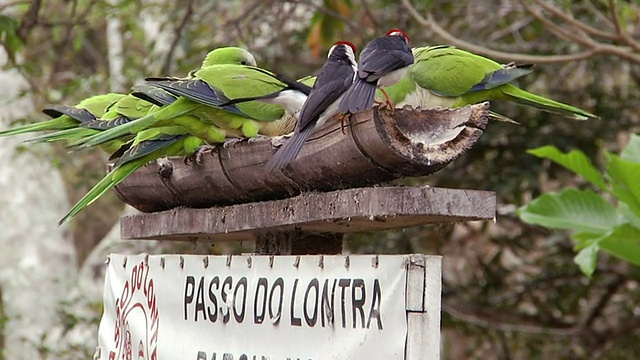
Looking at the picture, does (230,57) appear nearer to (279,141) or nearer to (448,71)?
(448,71)

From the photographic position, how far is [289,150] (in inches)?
84.1

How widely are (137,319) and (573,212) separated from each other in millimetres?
2544

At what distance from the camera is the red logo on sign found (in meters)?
2.77

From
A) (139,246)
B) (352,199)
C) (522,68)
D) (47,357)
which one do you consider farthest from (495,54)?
(47,357)

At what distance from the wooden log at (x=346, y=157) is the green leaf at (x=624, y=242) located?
7.61 feet

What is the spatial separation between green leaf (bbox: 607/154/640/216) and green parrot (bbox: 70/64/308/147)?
182 cm

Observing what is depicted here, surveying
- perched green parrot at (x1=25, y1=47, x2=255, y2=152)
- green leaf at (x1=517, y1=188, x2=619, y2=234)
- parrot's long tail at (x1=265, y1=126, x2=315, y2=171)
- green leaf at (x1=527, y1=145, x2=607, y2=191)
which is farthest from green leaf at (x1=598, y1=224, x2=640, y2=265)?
parrot's long tail at (x1=265, y1=126, x2=315, y2=171)

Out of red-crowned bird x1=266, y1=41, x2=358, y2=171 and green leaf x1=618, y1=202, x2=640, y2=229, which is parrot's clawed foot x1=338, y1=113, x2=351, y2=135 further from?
green leaf x1=618, y1=202, x2=640, y2=229

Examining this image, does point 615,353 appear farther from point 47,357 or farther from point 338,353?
point 338,353

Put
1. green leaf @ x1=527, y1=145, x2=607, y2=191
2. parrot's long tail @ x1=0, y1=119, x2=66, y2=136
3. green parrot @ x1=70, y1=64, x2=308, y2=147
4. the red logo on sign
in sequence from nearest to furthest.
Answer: green parrot @ x1=70, y1=64, x2=308, y2=147 < the red logo on sign < parrot's long tail @ x1=0, y1=119, x2=66, y2=136 < green leaf @ x1=527, y1=145, x2=607, y2=191

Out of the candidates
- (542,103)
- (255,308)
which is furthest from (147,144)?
(542,103)

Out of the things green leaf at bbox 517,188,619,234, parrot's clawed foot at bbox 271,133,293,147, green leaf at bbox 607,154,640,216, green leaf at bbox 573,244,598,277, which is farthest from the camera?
green leaf at bbox 517,188,619,234

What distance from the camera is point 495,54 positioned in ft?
14.1

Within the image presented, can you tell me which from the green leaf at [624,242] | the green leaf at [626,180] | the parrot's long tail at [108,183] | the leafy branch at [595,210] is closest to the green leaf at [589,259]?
the leafy branch at [595,210]
